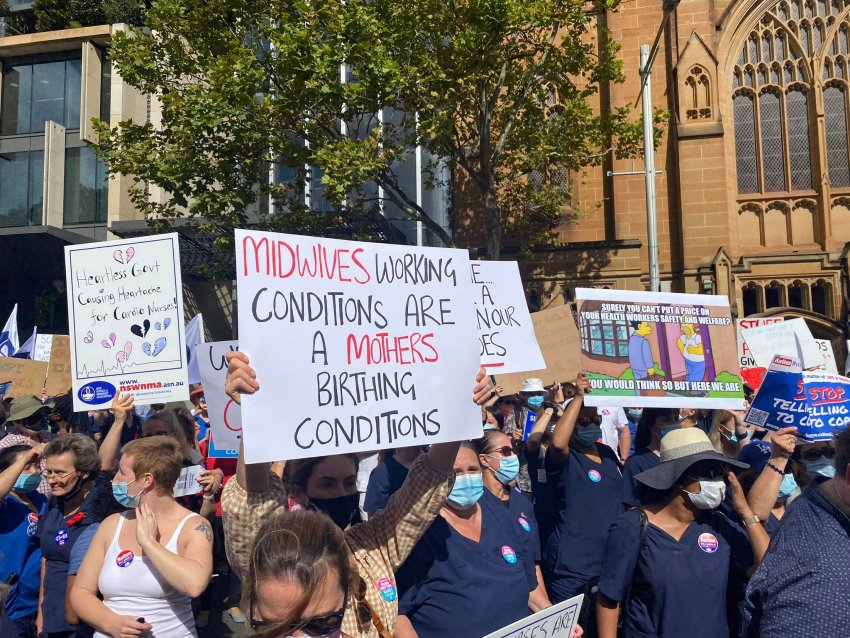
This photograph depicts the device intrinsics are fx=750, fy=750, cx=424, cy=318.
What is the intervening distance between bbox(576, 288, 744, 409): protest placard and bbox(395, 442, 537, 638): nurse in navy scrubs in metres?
1.82

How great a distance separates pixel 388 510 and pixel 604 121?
13323mm

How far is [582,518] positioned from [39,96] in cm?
2700

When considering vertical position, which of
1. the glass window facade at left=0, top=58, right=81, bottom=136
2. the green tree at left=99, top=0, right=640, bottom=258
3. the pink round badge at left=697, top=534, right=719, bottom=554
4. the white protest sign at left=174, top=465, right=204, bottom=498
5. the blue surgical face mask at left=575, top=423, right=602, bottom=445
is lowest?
the pink round badge at left=697, top=534, right=719, bottom=554

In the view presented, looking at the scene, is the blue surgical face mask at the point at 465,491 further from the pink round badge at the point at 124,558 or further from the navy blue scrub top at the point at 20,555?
the navy blue scrub top at the point at 20,555

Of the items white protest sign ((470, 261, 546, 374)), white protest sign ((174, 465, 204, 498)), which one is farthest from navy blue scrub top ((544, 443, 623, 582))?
white protest sign ((174, 465, 204, 498))

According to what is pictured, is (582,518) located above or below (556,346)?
below

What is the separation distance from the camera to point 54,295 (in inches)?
1022

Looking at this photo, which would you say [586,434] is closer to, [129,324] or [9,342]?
[129,324]

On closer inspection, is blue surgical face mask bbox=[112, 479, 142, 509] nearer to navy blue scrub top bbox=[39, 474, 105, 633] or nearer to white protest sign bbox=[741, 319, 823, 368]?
navy blue scrub top bbox=[39, 474, 105, 633]

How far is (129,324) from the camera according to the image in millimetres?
5234

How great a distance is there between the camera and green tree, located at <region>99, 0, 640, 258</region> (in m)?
12.4

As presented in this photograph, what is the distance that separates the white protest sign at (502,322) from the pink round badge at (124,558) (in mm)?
2557

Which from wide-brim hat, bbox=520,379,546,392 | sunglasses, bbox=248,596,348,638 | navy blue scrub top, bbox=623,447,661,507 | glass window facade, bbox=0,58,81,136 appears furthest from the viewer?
glass window facade, bbox=0,58,81,136

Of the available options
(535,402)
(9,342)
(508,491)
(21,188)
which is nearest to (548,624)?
(508,491)
